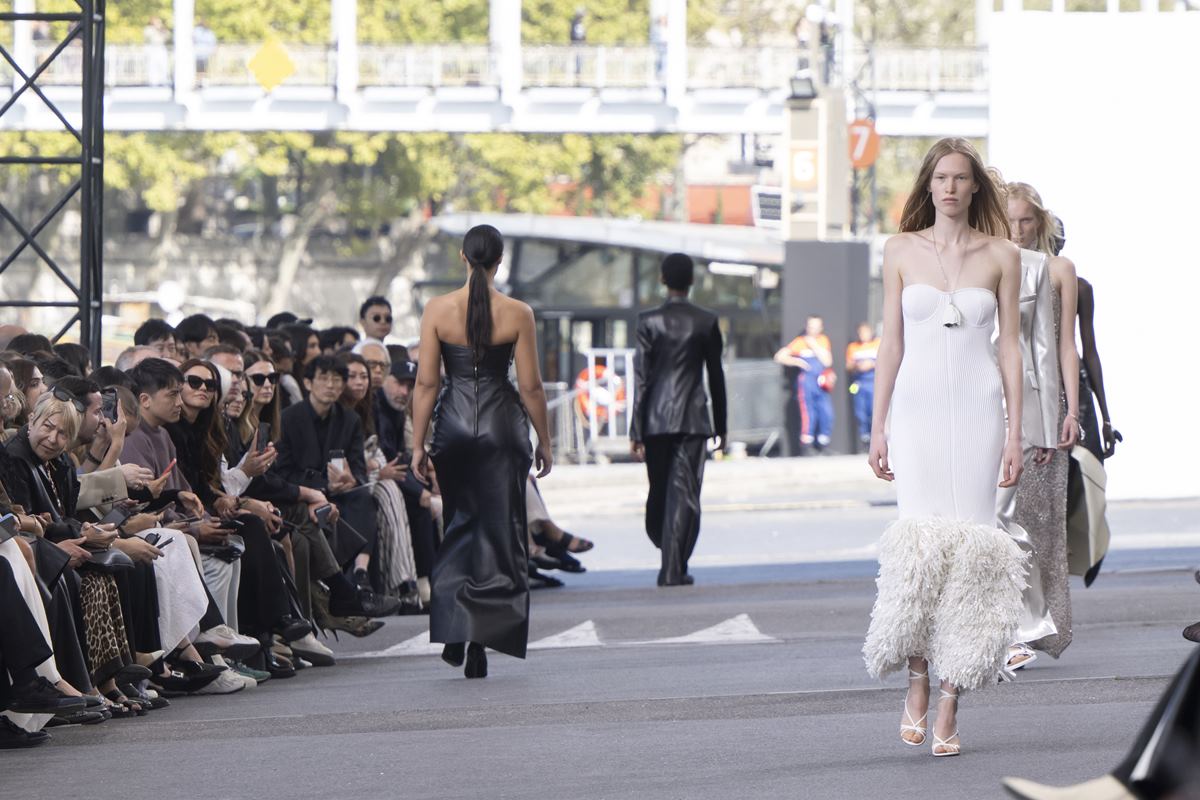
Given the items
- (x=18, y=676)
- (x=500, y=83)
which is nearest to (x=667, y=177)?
(x=500, y=83)

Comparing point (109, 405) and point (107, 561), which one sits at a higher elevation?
point (109, 405)

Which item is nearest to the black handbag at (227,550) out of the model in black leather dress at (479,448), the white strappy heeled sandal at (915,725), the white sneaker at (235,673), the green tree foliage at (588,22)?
the white sneaker at (235,673)

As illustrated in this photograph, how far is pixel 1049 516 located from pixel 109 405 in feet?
12.7

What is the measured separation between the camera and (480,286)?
9984mm

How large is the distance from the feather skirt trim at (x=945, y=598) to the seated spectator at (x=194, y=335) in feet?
21.2

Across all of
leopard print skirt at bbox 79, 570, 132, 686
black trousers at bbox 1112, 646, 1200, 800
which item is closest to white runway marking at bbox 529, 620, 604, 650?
leopard print skirt at bbox 79, 570, 132, 686

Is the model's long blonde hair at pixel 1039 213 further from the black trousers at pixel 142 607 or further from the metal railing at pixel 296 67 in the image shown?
the metal railing at pixel 296 67

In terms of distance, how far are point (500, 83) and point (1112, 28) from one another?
27809 mm

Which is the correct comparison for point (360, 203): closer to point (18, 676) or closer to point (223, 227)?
point (223, 227)

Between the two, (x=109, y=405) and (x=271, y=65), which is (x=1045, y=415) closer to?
(x=109, y=405)

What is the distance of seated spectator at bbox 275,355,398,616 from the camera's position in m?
11.9

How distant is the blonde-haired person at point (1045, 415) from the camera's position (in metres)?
8.80

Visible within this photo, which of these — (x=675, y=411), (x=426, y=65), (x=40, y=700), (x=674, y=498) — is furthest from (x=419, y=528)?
(x=426, y=65)

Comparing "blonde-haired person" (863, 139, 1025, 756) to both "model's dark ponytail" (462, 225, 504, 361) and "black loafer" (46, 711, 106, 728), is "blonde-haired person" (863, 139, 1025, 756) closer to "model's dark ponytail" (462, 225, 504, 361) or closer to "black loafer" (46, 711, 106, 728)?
"model's dark ponytail" (462, 225, 504, 361)
